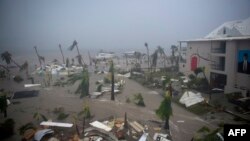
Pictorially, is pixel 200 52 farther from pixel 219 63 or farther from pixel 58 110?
pixel 58 110

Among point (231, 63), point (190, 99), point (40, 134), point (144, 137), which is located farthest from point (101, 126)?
point (231, 63)

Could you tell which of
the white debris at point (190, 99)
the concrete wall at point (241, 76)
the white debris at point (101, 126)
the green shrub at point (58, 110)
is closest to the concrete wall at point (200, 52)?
the concrete wall at point (241, 76)

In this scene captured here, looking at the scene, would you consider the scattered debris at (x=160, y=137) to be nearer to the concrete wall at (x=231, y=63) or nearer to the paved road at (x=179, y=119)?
the paved road at (x=179, y=119)

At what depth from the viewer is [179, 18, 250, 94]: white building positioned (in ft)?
106

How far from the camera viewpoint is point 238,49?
33.5 meters

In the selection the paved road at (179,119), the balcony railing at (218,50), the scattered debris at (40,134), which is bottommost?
the paved road at (179,119)

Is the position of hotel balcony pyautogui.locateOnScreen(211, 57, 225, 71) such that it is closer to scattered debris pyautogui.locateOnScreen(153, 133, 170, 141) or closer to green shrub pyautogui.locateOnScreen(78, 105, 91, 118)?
scattered debris pyautogui.locateOnScreen(153, 133, 170, 141)

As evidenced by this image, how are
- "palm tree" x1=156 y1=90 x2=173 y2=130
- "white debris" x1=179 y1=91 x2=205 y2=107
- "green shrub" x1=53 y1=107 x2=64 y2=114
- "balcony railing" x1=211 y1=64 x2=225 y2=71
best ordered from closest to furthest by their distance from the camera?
"palm tree" x1=156 y1=90 x2=173 y2=130 < "green shrub" x1=53 y1=107 x2=64 y2=114 < "white debris" x1=179 y1=91 x2=205 y2=107 < "balcony railing" x1=211 y1=64 x2=225 y2=71

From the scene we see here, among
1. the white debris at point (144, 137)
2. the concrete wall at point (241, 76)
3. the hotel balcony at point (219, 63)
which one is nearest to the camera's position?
the white debris at point (144, 137)

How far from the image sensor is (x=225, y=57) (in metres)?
35.9

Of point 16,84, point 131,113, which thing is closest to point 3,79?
point 16,84

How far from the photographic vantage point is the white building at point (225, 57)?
32.3 metres

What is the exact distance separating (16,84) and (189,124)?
38.3 meters

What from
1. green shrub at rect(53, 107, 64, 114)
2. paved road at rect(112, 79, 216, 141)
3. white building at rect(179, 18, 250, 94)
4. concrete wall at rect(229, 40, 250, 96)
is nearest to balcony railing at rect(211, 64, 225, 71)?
white building at rect(179, 18, 250, 94)
